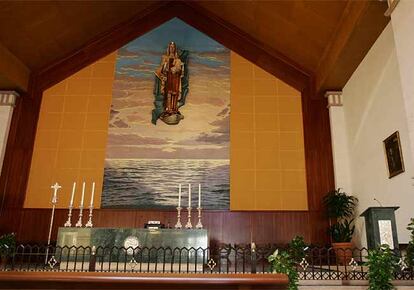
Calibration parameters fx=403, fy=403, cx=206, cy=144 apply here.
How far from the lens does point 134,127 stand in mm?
9766

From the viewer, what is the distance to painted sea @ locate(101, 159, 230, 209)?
9102 millimetres

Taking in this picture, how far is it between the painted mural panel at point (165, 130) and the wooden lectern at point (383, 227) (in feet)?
12.0

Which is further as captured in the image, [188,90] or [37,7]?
[188,90]

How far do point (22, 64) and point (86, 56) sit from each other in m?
1.54

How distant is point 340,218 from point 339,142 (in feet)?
5.83

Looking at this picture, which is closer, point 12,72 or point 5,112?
point 12,72

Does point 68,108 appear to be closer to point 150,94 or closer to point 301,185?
point 150,94

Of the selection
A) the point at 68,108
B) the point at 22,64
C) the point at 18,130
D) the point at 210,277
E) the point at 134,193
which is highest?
the point at 22,64

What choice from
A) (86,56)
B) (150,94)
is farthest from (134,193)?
(86,56)

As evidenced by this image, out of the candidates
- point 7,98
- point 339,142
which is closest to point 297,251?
point 339,142

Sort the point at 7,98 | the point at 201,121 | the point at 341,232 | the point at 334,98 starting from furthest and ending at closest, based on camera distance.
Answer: the point at 201,121, the point at 7,98, the point at 334,98, the point at 341,232

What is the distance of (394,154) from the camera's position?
692 cm

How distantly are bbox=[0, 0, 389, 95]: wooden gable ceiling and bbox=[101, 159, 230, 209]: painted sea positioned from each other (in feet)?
10.00

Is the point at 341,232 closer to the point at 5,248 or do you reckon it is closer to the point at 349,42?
the point at 349,42
